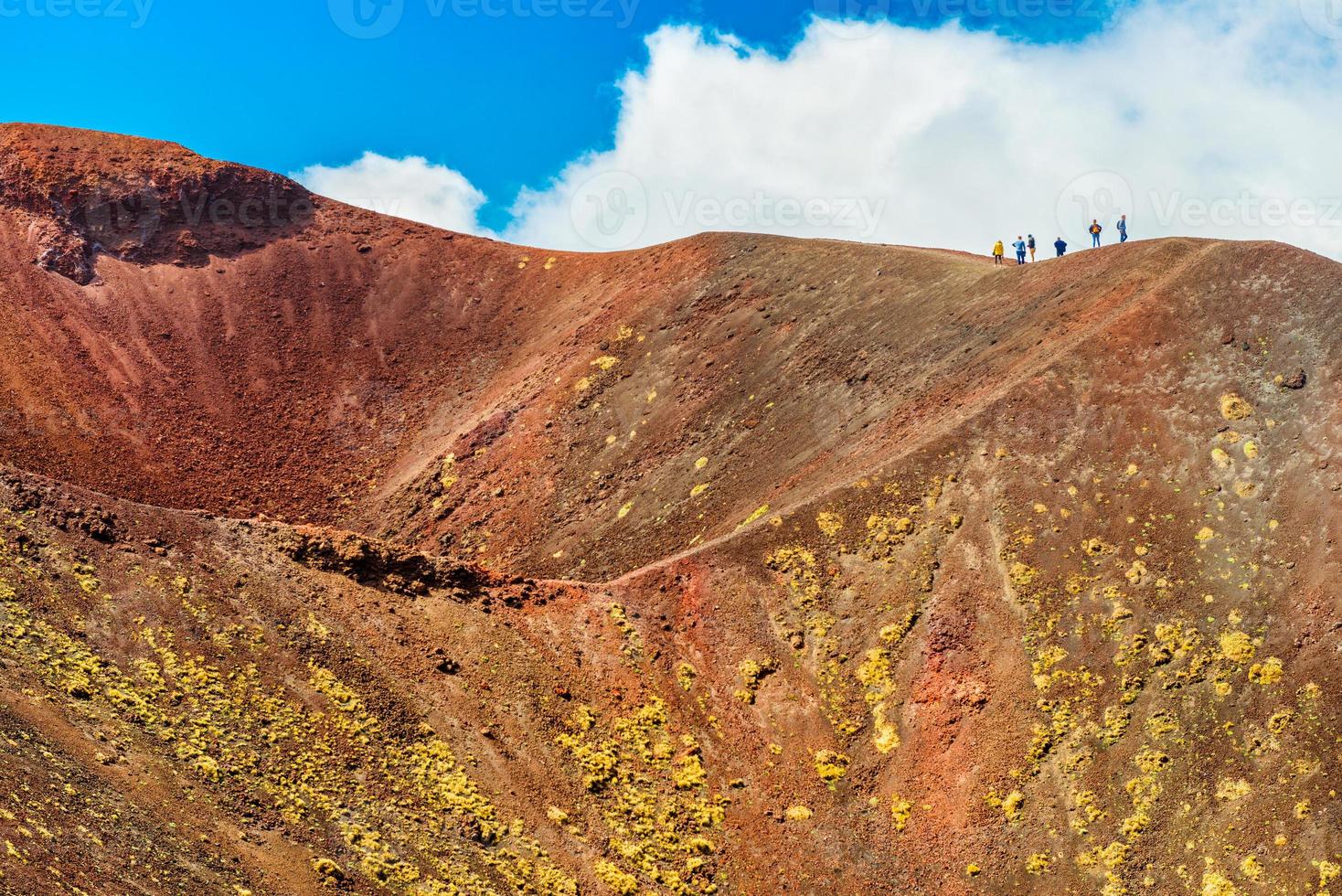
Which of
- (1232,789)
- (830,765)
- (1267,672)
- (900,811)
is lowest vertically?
(900,811)

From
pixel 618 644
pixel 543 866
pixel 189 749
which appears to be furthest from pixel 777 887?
pixel 189 749

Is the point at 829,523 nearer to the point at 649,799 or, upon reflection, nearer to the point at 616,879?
the point at 649,799

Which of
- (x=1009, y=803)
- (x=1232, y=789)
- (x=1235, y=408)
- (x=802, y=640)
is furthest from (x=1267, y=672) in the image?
(x=802, y=640)

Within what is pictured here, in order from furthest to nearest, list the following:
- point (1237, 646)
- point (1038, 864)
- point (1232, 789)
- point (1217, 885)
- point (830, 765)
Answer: point (830, 765)
point (1237, 646)
point (1038, 864)
point (1232, 789)
point (1217, 885)

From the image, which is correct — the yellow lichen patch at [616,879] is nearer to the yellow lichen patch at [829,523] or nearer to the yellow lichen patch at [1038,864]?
the yellow lichen patch at [1038,864]

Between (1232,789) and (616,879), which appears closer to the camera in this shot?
(616,879)

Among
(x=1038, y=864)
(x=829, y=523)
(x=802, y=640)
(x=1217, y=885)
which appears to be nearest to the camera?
(x=1217, y=885)

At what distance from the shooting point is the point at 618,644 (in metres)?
32.1

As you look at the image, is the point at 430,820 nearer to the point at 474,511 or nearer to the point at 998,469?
the point at 998,469

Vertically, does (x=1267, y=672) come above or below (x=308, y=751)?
above

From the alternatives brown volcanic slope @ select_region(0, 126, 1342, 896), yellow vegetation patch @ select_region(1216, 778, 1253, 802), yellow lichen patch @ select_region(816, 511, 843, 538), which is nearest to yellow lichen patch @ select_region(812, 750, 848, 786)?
brown volcanic slope @ select_region(0, 126, 1342, 896)

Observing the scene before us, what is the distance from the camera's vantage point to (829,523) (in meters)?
33.7

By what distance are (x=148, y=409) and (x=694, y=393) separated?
2579 cm

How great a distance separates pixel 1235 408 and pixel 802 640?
13.9m
